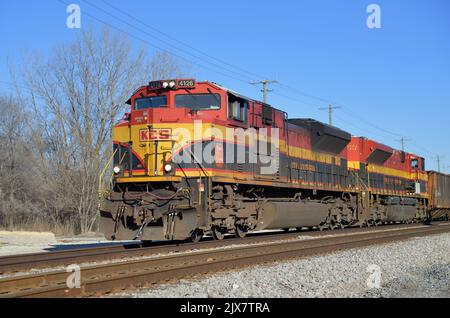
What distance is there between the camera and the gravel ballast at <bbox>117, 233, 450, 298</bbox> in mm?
6598

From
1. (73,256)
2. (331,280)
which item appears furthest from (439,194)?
(73,256)

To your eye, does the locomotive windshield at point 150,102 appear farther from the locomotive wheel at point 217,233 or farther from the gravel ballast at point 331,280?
the gravel ballast at point 331,280

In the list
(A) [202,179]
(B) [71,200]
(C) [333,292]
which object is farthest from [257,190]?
(B) [71,200]

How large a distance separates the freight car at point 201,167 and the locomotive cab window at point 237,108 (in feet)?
0.09

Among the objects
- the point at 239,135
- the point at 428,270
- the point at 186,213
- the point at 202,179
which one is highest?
the point at 239,135

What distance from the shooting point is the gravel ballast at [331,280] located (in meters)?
6.60

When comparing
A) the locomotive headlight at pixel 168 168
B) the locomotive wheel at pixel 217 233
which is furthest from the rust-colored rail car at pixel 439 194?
the locomotive headlight at pixel 168 168

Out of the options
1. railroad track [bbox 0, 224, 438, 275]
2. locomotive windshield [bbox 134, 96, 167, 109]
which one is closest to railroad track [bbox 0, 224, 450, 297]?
railroad track [bbox 0, 224, 438, 275]

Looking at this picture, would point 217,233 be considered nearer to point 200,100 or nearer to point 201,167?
point 201,167

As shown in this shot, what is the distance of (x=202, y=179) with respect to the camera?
11883 millimetres

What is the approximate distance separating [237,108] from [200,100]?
1.18 metres
